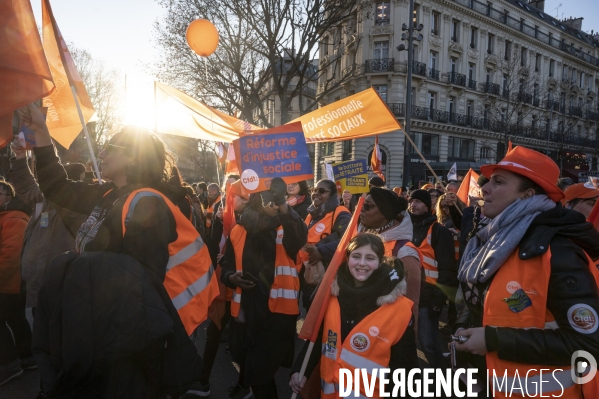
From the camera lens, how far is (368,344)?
238cm

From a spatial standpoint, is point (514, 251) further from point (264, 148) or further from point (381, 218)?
point (264, 148)

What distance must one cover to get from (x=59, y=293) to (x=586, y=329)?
7.41 feet

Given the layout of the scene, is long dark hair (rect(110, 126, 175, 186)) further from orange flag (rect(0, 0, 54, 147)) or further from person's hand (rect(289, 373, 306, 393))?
person's hand (rect(289, 373, 306, 393))

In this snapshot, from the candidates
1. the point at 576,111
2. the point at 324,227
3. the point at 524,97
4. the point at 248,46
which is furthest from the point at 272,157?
the point at 576,111

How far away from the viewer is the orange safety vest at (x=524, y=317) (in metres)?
1.82

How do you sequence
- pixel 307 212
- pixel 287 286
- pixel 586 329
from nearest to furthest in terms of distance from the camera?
pixel 586 329 → pixel 287 286 → pixel 307 212

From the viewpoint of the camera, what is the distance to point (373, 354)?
2377 millimetres

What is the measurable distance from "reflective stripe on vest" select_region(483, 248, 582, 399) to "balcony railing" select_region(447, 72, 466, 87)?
116 feet

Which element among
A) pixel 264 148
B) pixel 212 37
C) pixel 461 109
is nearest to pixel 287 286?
pixel 264 148

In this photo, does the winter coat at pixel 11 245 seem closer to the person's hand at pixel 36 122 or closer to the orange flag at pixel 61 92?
the orange flag at pixel 61 92

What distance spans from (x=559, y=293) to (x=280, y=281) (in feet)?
6.97

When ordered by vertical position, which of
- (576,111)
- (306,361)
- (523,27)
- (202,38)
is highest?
(523,27)

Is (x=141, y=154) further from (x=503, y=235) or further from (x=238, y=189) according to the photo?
(x=503, y=235)

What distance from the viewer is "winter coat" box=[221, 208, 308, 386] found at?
3.27 m
